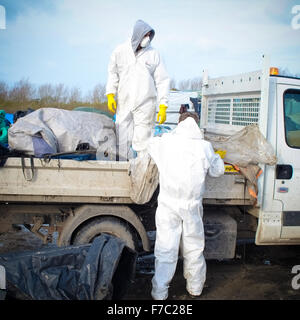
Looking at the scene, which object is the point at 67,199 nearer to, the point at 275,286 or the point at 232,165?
the point at 232,165

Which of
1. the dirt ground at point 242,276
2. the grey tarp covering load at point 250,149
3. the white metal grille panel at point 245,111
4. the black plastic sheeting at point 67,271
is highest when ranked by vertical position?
the white metal grille panel at point 245,111

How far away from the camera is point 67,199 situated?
3129 mm

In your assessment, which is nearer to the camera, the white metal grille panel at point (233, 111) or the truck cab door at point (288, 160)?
the truck cab door at point (288, 160)

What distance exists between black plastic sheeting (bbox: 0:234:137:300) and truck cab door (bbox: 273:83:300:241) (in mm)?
1808

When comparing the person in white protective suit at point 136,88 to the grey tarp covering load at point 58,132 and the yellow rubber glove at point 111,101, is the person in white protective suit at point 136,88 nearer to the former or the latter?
the yellow rubber glove at point 111,101

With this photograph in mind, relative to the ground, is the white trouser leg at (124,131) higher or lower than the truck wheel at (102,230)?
higher

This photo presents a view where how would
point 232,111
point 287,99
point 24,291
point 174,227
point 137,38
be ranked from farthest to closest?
point 232,111, point 137,38, point 287,99, point 174,227, point 24,291

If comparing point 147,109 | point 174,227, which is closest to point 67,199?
point 174,227

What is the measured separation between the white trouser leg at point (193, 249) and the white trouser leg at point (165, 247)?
3.4 inches

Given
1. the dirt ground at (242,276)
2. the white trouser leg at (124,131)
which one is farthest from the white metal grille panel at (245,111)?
the dirt ground at (242,276)

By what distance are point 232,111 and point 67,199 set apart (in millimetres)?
2242

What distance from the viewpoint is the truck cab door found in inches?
134

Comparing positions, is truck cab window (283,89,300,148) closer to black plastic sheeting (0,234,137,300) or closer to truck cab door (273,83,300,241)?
truck cab door (273,83,300,241)

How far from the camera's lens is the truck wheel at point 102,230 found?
10.7 feet
